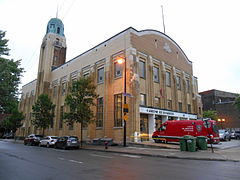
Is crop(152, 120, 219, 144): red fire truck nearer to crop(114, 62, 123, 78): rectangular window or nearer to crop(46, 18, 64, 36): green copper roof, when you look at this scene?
crop(114, 62, 123, 78): rectangular window

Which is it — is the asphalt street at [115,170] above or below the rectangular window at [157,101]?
below

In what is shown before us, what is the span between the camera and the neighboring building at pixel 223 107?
60.2 metres

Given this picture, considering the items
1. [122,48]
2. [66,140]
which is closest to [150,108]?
[122,48]

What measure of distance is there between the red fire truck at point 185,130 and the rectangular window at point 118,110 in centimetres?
466

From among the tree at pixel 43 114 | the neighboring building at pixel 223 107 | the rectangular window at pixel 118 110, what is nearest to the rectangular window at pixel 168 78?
the rectangular window at pixel 118 110

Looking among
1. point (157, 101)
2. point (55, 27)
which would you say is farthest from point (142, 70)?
point (55, 27)

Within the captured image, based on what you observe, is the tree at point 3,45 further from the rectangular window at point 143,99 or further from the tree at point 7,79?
the rectangular window at point 143,99

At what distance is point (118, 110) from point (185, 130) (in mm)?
8434

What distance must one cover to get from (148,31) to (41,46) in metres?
30.7

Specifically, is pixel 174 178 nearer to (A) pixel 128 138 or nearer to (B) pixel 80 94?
(A) pixel 128 138

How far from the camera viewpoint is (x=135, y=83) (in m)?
24.2

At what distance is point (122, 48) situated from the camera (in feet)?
86.4

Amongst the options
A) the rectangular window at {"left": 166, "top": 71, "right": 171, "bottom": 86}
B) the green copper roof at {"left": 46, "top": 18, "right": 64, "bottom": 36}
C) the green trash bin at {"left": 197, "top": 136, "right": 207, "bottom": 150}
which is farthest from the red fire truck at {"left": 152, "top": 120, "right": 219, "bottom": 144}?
Answer: the green copper roof at {"left": 46, "top": 18, "right": 64, "bottom": 36}

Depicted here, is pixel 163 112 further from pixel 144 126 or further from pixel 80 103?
pixel 80 103
